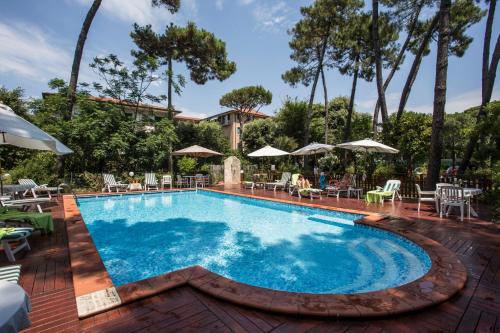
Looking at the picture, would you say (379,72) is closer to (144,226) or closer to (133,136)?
(144,226)

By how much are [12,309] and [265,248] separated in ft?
14.8

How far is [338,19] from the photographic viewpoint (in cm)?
1509

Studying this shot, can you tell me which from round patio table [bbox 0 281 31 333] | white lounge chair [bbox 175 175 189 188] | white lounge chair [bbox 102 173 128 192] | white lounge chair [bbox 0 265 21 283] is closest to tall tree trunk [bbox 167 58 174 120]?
white lounge chair [bbox 175 175 189 188]

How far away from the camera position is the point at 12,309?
1.23 meters

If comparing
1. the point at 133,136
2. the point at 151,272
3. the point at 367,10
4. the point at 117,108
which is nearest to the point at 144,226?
the point at 151,272

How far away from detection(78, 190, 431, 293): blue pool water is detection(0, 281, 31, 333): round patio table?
2.85 metres

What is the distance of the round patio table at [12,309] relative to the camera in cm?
116

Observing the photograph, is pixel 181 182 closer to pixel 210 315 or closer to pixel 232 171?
pixel 232 171

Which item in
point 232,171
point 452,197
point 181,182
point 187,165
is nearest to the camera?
point 452,197

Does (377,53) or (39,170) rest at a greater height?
(377,53)

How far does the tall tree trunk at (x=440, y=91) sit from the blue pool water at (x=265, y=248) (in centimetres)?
387

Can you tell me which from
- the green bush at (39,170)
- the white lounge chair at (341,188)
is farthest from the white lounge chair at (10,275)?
the green bush at (39,170)

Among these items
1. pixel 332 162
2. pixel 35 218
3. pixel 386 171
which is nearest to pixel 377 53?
pixel 386 171

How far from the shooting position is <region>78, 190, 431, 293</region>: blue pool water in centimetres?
403
